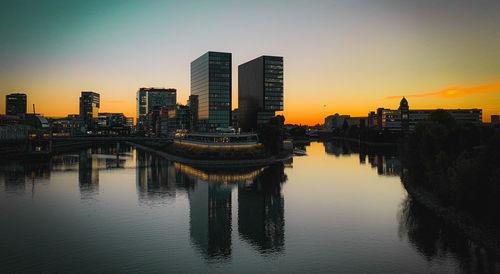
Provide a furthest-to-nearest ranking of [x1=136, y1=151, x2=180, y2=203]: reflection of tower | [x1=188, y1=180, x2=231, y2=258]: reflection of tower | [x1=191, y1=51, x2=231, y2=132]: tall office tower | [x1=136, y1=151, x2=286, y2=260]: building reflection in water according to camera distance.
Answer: [x1=191, y1=51, x2=231, y2=132]: tall office tower
[x1=136, y1=151, x2=180, y2=203]: reflection of tower
[x1=136, y1=151, x2=286, y2=260]: building reflection in water
[x1=188, y1=180, x2=231, y2=258]: reflection of tower

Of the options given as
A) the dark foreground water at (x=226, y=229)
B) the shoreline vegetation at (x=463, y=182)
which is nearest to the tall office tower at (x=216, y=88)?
the dark foreground water at (x=226, y=229)

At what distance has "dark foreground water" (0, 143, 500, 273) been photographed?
31.9m

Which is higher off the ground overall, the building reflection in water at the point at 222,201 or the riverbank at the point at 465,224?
the riverbank at the point at 465,224

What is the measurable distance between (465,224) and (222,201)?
120 ft

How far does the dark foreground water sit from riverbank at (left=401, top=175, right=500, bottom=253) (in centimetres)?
110

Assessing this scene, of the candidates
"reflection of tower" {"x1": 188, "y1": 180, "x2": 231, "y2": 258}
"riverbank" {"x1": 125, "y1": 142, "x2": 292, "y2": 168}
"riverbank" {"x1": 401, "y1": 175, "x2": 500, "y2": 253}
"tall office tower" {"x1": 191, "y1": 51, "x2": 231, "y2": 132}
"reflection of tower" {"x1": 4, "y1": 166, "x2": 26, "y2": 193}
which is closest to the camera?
"riverbank" {"x1": 401, "y1": 175, "x2": 500, "y2": 253}

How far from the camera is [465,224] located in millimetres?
39438

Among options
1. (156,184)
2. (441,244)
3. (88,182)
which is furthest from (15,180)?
(441,244)

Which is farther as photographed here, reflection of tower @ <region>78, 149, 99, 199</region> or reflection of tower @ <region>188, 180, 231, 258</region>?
reflection of tower @ <region>78, 149, 99, 199</region>

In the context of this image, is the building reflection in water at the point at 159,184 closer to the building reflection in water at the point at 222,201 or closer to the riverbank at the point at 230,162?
the building reflection in water at the point at 222,201

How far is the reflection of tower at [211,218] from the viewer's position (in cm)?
3660

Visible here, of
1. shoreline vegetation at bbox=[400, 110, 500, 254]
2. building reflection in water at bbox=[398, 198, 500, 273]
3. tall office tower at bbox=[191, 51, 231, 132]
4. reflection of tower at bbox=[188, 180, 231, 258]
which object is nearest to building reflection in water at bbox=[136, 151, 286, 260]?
reflection of tower at bbox=[188, 180, 231, 258]

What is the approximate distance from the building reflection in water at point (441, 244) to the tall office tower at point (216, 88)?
499ft

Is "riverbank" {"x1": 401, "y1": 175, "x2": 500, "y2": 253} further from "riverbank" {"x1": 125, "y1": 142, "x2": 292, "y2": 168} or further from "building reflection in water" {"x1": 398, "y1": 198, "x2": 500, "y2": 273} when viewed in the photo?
"riverbank" {"x1": 125, "y1": 142, "x2": 292, "y2": 168}
